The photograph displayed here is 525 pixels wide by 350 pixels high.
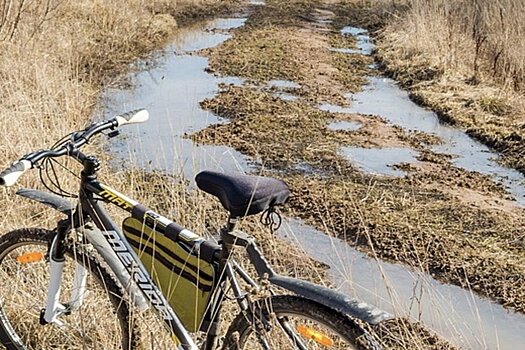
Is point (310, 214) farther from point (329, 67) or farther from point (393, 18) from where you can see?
point (393, 18)

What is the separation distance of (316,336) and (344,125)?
6710mm

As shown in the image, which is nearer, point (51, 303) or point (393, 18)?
point (51, 303)

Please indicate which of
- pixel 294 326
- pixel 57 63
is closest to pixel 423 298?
pixel 294 326

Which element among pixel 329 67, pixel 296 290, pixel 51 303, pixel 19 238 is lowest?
pixel 329 67

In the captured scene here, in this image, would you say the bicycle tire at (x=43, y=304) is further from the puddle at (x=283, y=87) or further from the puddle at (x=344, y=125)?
the puddle at (x=283, y=87)

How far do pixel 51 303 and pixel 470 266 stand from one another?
3303 mm

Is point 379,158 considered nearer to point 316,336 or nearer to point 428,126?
point 428,126

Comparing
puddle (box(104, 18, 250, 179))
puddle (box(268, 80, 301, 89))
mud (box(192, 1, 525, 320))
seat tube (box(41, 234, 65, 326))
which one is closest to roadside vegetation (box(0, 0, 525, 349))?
mud (box(192, 1, 525, 320))

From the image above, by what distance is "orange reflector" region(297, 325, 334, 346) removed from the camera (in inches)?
78.9

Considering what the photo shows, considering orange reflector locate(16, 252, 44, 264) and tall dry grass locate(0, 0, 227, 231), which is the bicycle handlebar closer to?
orange reflector locate(16, 252, 44, 264)

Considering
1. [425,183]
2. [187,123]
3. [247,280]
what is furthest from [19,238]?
[187,123]

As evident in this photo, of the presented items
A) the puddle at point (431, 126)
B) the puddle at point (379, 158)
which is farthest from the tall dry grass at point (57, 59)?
the puddle at point (431, 126)

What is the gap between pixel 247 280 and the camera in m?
2.14

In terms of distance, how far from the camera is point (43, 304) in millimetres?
3049
